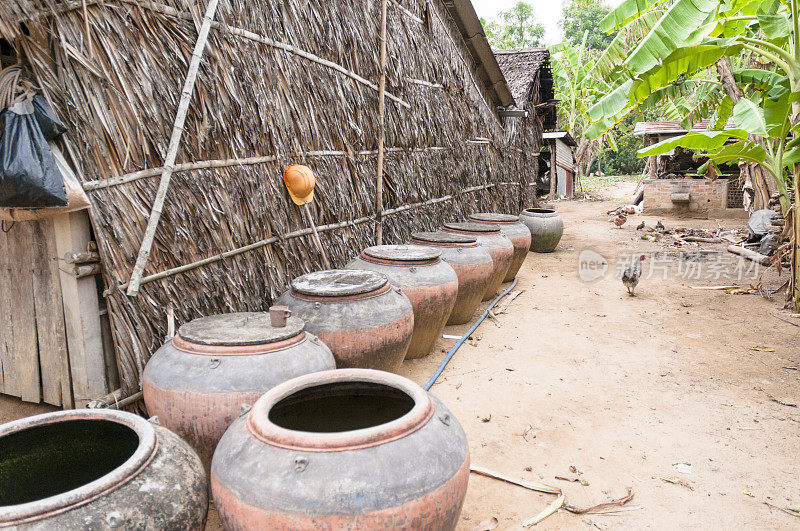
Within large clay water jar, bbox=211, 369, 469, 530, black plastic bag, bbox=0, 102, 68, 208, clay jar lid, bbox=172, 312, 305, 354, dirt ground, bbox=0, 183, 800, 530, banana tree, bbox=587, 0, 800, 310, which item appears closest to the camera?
large clay water jar, bbox=211, 369, 469, 530

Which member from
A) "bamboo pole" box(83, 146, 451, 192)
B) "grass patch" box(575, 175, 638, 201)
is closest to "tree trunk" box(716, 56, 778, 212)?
"grass patch" box(575, 175, 638, 201)

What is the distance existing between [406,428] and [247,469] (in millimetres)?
628

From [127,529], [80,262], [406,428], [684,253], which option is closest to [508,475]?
[406,428]

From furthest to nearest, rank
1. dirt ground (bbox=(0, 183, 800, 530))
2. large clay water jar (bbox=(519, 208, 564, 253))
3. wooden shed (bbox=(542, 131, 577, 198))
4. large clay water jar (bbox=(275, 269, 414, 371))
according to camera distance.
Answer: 1. wooden shed (bbox=(542, 131, 577, 198))
2. large clay water jar (bbox=(519, 208, 564, 253))
3. large clay water jar (bbox=(275, 269, 414, 371))
4. dirt ground (bbox=(0, 183, 800, 530))

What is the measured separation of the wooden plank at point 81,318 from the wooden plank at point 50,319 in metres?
0.06

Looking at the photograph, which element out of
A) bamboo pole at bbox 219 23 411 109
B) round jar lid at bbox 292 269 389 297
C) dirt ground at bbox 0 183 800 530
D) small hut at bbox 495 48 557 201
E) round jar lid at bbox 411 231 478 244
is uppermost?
small hut at bbox 495 48 557 201

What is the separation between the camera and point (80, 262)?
291cm

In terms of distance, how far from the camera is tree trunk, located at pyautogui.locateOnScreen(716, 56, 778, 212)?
37.2 feet

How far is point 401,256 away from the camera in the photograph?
4895mm

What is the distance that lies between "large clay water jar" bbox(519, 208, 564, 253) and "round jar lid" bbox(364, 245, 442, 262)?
5.48m

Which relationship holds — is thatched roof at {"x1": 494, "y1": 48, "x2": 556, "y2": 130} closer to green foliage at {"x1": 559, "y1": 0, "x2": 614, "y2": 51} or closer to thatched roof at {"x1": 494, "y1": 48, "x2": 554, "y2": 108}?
thatched roof at {"x1": 494, "y1": 48, "x2": 554, "y2": 108}

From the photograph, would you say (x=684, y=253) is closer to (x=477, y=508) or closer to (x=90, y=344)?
(x=477, y=508)

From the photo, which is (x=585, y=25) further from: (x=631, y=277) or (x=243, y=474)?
(x=243, y=474)

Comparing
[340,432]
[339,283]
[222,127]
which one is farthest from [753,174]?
[340,432]
